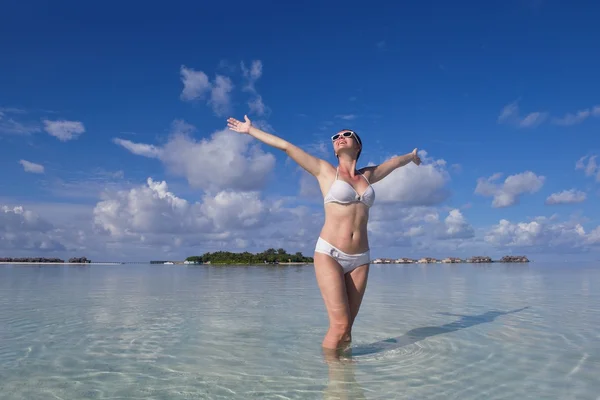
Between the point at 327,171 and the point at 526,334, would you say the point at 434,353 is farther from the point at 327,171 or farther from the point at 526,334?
the point at 327,171

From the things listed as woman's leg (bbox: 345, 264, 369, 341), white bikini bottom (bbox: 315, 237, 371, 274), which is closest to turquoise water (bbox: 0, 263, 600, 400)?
woman's leg (bbox: 345, 264, 369, 341)

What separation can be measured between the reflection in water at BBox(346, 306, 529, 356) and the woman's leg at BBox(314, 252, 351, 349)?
68 centimetres

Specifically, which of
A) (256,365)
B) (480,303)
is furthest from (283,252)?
(256,365)

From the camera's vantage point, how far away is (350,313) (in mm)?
6352

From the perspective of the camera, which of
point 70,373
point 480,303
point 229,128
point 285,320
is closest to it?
point 70,373

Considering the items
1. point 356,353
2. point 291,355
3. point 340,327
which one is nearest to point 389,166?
point 340,327

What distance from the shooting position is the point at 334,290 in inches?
240

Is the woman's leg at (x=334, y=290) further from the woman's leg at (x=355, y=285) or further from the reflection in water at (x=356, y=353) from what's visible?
the reflection in water at (x=356, y=353)

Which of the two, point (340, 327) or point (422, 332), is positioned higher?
point (340, 327)

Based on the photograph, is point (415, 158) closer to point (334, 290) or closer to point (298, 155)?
point (298, 155)

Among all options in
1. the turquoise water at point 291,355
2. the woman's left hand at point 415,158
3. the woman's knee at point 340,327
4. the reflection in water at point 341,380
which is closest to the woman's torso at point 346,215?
the woman's knee at point 340,327

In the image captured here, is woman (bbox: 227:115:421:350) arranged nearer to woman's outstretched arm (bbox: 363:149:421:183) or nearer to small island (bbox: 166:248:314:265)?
woman's outstretched arm (bbox: 363:149:421:183)

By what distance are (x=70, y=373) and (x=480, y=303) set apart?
40.3 ft

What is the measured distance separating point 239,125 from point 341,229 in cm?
254
